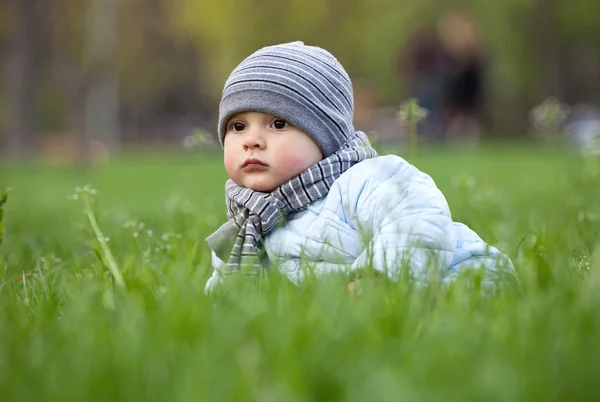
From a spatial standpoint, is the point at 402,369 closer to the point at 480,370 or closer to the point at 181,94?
the point at 480,370

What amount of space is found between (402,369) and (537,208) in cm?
446

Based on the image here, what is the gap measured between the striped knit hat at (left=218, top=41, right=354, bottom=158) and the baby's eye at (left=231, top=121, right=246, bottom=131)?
0.03m

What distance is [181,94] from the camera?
196 ft

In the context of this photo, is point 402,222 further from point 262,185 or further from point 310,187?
point 262,185

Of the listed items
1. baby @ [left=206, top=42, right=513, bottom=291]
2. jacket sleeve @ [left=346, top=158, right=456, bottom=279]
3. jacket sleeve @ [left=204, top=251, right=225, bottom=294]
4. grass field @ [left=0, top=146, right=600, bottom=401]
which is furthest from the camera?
baby @ [left=206, top=42, right=513, bottom=291]

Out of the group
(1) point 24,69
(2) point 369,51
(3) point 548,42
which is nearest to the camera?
(1) point 24,69

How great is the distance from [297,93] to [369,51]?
107 feet

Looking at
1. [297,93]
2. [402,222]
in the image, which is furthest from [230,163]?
[402,222]

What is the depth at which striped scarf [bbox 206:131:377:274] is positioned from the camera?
3.03 m

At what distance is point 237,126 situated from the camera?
10.5 feet

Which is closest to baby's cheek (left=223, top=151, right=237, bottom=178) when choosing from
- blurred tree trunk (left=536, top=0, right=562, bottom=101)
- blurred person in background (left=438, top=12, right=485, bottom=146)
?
blurred person in background (left=438, top=12, right=485, bottom=146)

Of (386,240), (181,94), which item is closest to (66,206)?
(386,240)

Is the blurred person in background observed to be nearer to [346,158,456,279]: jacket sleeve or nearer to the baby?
the baby

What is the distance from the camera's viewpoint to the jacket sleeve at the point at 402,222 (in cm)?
267
